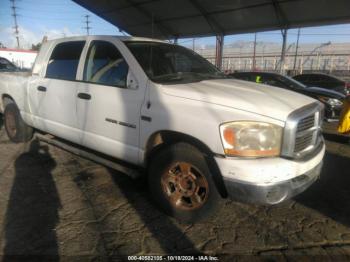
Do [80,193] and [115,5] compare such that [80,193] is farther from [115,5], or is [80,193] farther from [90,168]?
[115,5]

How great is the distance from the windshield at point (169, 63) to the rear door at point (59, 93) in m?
0.98

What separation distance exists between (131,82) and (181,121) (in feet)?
2.81

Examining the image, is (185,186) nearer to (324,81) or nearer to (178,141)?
(178,141)

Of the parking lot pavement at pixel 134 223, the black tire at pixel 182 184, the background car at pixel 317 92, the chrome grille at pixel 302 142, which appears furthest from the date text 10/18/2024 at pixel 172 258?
the background car at pixel 317 92

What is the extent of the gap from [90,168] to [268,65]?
58269mm

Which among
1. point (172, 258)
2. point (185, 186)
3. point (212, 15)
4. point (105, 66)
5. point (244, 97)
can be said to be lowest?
point (172, 258)

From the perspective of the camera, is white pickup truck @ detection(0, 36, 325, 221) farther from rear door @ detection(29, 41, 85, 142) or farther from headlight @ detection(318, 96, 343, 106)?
headlight @ detection(318, 96, 343, 106)

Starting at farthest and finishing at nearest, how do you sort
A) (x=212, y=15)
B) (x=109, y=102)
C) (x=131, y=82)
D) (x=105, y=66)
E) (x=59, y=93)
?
(x=212, y=15), (x=59, y=93), (x=105, y=66), (x=109, y=102), (x=131, y=82)

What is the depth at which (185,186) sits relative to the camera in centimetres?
331

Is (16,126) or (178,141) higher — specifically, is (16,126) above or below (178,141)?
below

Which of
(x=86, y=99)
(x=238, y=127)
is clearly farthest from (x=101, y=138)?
(x=238, y=127)

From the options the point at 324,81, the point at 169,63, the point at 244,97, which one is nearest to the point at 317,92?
the point at 324,81

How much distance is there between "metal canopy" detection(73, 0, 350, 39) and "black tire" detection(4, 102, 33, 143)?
34.8 ft

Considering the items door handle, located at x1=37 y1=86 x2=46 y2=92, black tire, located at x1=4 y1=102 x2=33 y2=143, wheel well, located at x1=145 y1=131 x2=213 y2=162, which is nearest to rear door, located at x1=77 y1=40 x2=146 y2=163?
wheel well, located at x1=145 y1=131 x2=213 y2=162
